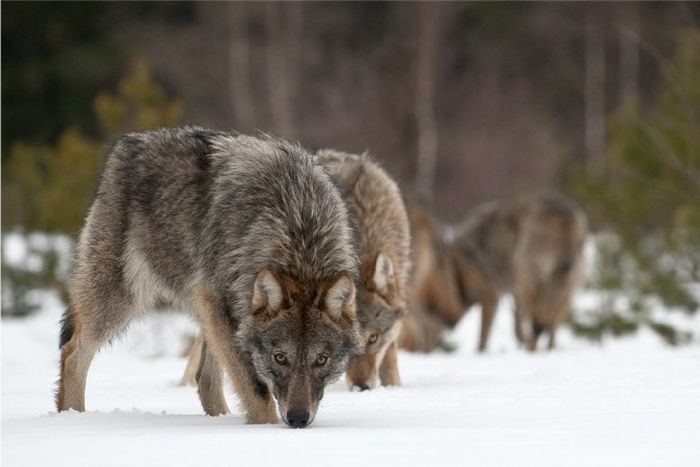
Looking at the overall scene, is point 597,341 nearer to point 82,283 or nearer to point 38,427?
point 82,283

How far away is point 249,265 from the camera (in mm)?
5898

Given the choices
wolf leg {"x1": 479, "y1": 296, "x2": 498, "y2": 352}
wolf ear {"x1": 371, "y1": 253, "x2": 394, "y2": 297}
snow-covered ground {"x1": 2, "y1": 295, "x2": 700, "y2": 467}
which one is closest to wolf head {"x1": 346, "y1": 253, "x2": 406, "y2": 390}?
wolf ear {"x1": 371, "y1": 253, "x2": 394, "y2": 297}

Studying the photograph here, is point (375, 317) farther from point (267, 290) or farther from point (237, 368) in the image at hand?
point (267, 290)

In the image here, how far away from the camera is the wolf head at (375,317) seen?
7828 millimetres

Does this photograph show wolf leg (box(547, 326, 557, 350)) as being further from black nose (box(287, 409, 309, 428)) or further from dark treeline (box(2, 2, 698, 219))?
dark treeline (box(2, 2, 698, 219))

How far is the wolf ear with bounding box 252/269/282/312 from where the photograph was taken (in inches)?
216

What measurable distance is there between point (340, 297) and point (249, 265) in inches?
23.2

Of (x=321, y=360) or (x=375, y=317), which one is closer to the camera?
(x=321, y=360)

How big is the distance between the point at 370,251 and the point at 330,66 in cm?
2234

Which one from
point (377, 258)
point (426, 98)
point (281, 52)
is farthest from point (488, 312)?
point (281, 52)

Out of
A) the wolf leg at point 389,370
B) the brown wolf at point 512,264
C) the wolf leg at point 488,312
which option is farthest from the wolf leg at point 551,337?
the wolf leg at point 389,370

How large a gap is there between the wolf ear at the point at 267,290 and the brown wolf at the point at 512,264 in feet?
23.6

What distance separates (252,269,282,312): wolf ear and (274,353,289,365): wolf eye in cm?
22

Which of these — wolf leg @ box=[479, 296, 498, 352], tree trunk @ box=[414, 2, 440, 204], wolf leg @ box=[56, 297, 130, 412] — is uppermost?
tree trunk @ box=[414, 2, 440, 204]
